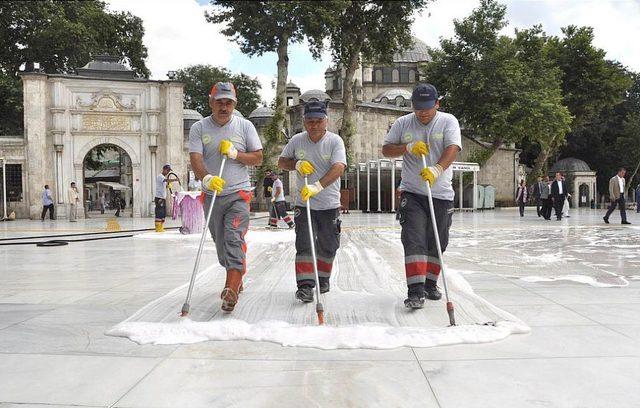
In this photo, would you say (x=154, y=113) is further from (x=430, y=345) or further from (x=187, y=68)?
(x=187, y=68)

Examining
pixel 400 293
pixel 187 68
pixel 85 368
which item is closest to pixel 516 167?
pixel 187 68

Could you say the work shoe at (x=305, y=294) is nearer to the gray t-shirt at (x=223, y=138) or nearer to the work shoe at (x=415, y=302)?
the work shoe at (x=415, y=302)

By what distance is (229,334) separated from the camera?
3.66m

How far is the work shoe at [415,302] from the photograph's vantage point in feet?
14.3

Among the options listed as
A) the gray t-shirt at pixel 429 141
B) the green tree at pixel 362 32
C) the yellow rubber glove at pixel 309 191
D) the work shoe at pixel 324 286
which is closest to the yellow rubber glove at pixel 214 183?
the yellow rubber glove at pixel 309 191

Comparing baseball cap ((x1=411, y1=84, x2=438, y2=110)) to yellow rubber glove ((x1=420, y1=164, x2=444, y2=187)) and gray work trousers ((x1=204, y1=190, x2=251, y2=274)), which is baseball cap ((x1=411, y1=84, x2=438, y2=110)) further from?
gray work trousers ((x1=204, y1=190, x2=251, y2=274))

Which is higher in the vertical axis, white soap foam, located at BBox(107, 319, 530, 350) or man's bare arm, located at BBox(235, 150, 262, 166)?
man's bare arm, located at BBox(235, 150, 262, 166)

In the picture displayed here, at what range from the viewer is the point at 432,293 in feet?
15.8

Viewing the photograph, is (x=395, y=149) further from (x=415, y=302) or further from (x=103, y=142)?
(x=103, y=142)

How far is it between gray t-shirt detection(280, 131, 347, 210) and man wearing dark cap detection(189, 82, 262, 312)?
406mm

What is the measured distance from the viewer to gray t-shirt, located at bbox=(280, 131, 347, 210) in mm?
4891

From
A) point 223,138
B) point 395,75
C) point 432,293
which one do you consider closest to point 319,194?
point 223,138

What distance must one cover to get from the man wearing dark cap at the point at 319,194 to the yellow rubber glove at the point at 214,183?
708mm

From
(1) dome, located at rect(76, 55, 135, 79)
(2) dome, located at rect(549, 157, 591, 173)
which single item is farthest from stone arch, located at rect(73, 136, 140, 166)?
(2) dome, located at rect(549, 157, 591, 173)
